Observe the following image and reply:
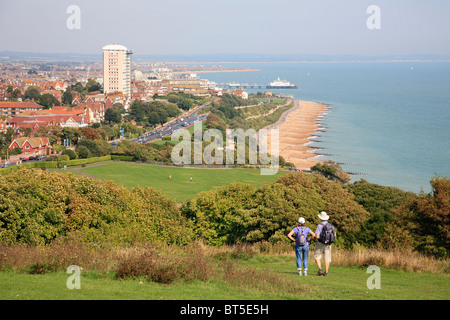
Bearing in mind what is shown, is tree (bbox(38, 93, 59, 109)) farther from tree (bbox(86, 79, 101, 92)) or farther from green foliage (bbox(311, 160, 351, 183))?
green foliage (bbox(311, 160, 351, 183))

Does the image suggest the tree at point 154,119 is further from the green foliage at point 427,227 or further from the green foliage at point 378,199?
the green foliage at point 427,227

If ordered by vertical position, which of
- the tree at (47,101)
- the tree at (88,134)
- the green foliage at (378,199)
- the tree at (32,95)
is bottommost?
the green foliage at (378,199)

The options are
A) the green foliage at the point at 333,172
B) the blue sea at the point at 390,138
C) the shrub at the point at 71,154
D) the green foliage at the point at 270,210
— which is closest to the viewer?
the green foliage at the point at 270,210

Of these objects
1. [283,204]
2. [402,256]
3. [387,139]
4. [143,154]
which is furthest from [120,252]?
[387,139]

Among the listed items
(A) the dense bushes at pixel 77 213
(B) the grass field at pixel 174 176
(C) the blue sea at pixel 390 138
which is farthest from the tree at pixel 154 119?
(A) the dense bushes at pixel 77 213
